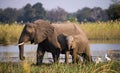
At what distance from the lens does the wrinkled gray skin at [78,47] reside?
554 cm

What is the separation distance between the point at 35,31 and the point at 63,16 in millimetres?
3123

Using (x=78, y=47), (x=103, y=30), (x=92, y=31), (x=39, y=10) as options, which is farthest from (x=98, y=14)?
(x=78, y=47)

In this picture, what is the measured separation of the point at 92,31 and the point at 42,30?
238cm

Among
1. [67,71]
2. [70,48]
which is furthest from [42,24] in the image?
[67,71]

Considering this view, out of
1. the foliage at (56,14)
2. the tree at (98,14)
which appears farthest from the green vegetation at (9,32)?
the tree at (98,14)

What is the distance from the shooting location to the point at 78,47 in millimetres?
5719

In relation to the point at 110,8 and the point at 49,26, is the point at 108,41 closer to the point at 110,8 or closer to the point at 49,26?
the point at 110,8

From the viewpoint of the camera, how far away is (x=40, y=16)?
27.8 feet

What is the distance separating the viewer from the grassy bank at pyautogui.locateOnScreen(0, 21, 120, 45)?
761 cm

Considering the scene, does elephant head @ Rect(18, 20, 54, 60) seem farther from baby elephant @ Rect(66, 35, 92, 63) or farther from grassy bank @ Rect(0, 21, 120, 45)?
grassy bank @ Rect(0, 21, 120, 45)

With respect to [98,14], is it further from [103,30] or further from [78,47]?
[78,47]

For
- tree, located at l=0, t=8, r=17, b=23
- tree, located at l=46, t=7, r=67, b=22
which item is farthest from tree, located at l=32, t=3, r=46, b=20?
tree, located at l=0, t=8, r=17, b=23

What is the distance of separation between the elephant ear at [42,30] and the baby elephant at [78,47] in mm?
235

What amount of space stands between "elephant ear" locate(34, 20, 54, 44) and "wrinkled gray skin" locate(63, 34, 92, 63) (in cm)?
21
